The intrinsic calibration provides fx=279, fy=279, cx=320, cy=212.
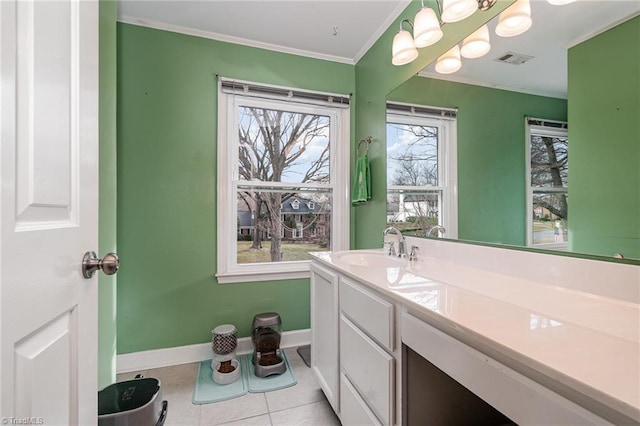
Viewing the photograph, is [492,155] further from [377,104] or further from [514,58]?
[377,104]

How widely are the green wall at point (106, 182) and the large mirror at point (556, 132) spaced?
182 centimetres

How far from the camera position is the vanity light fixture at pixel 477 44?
4.29ft

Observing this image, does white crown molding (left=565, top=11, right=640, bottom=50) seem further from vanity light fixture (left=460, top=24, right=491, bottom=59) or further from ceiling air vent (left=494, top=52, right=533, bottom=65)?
vanity light fixture (left=460, top=24, right=491, bottom=59)

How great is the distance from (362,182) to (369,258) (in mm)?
713

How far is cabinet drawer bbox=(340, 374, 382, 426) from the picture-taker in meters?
1.11

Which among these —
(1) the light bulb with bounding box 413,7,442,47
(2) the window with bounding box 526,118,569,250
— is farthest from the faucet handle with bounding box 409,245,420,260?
Result: (1) the light bulb with bounding box 413,7,442,47

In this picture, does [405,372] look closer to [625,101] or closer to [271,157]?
[625,101]

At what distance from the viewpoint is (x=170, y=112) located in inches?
83.6

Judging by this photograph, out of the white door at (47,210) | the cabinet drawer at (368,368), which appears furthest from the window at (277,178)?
the white door at (47,210)

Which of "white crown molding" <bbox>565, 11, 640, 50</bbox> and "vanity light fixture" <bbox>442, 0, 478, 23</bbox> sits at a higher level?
"vanity light fixture" <bbox>442, 0, 478, 23</bbox>

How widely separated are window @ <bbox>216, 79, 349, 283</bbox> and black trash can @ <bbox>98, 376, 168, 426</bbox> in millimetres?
963

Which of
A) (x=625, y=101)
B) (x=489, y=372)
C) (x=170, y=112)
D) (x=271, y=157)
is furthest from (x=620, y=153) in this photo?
(x=170, y=112)

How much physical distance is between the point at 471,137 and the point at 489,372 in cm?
115

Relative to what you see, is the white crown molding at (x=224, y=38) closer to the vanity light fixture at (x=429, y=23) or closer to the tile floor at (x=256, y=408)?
the vanity light fixture at (x=429, y=23)
